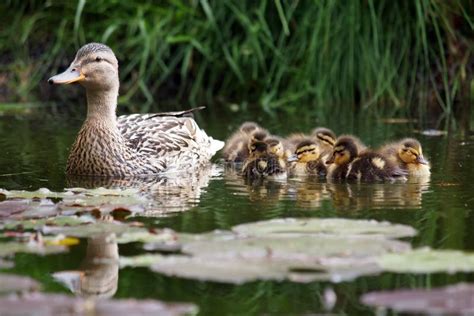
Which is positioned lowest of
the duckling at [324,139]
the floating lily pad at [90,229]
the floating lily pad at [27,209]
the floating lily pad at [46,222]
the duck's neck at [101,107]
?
the floating lily pad at [90,229]

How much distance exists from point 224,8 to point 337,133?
2560mm

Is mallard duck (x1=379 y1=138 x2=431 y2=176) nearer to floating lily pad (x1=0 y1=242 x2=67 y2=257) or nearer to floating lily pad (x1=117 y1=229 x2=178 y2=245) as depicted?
Result: floating lily pad (x1=117 y1=229 x2=178 y2=245)

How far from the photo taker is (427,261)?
428 cm

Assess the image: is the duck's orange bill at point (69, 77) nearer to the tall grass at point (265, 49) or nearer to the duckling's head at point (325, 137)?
the duckling's head at point (325, 137)

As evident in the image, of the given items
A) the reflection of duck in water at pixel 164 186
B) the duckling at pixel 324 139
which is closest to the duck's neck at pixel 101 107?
the reflection of duck in water at pixel 164 186

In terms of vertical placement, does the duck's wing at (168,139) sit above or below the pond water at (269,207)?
above

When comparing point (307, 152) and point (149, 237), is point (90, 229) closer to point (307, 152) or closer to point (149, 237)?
point (149, 237)

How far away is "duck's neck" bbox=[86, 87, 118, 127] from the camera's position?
7215mm

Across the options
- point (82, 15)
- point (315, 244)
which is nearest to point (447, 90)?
point (82, 15)

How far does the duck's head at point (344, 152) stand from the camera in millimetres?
6789

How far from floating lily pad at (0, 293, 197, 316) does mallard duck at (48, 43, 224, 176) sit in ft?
10.2

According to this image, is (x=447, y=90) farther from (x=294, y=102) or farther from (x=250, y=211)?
(x=250, y=211)

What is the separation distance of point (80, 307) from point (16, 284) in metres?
0.38

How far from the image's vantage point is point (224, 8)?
10992 millimetres
